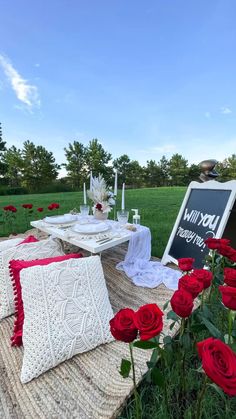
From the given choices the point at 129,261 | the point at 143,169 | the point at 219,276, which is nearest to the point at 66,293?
the point at 219,276

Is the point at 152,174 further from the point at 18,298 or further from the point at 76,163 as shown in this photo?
the point at 18,298

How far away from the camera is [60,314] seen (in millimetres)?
959

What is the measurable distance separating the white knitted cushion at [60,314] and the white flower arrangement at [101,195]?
1014mm

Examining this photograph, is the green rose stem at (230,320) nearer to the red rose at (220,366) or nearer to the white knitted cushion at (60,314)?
the red rose at (220,366)

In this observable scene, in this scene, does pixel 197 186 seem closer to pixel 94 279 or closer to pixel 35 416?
pixel 94 279

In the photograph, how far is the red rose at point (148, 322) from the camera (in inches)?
18.5

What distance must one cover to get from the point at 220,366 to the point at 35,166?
22362mm

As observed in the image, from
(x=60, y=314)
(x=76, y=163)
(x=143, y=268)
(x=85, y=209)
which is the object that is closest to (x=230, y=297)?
(x=60, y=314)

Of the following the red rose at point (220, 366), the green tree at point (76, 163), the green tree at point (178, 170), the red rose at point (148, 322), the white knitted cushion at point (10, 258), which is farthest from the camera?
the green tree at point (178, 170)

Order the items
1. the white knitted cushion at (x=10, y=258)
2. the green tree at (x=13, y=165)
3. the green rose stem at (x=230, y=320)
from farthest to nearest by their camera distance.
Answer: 1. the green tree at (x=13, y=165)
2. the white knitted cushion at (x=10, y=258)
3. the green rose stem at (x=230, y=320)

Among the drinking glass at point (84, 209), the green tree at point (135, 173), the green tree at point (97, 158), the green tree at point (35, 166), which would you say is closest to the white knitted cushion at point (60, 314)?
the drinking glass at point (84, 209)

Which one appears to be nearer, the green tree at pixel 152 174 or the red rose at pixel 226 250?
the red rose at pixel 226 250

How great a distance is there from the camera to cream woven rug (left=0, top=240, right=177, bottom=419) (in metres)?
0.77

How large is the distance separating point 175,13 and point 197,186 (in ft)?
14.2
